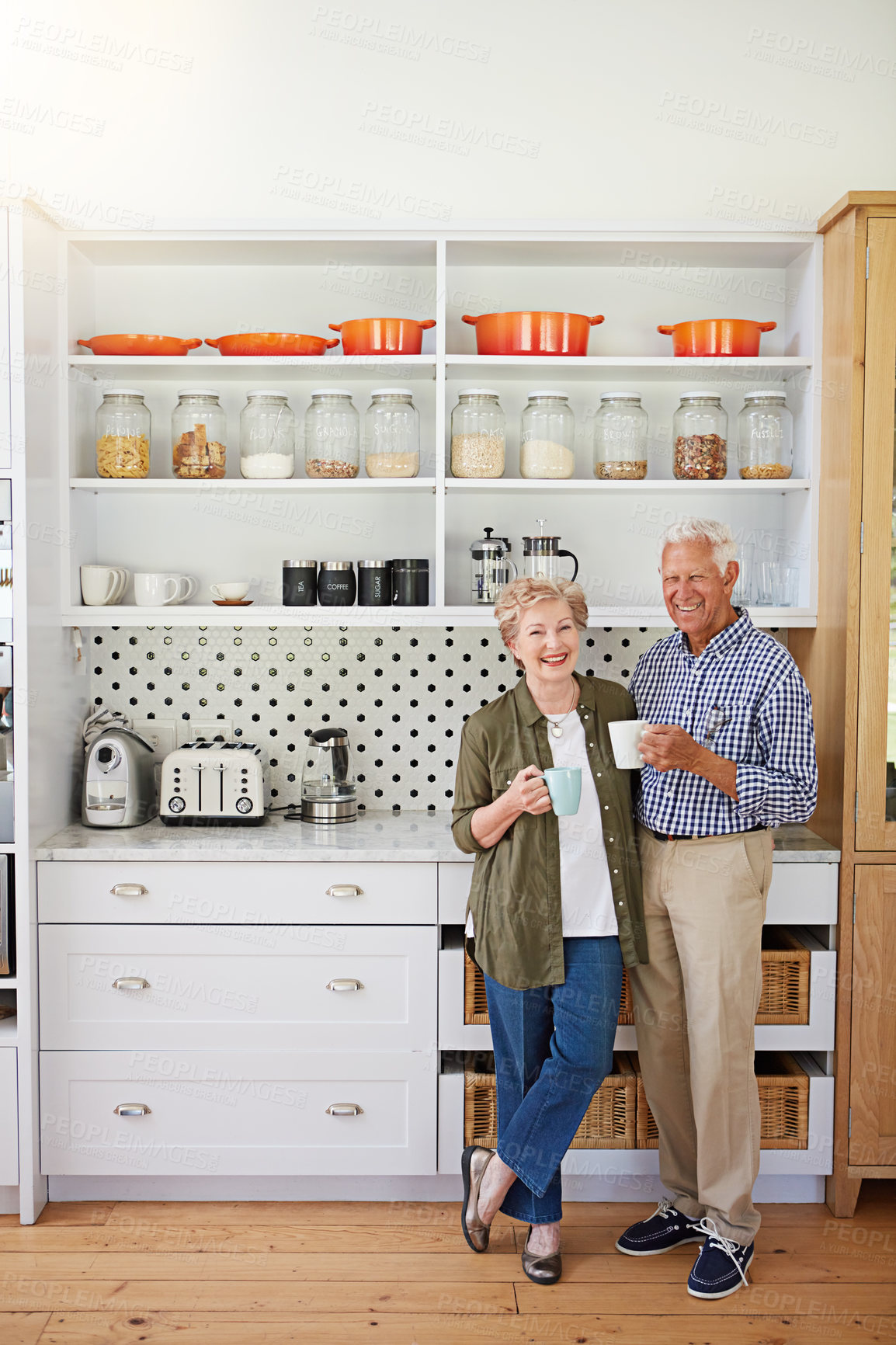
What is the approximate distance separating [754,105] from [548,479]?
4.16 ft

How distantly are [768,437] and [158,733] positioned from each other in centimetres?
184

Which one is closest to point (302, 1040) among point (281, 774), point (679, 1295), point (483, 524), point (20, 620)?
point (281, 774)

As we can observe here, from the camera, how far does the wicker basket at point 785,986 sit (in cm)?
255

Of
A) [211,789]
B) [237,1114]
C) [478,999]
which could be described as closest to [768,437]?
[478,999]

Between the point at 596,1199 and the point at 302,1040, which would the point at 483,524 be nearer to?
the point at 302,1040

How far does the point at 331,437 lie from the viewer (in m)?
2.79

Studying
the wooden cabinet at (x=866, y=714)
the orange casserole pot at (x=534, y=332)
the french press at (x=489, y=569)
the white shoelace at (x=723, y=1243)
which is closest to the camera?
the white shoelace at (x=723, y=1243)

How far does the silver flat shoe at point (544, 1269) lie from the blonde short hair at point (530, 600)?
127 cm

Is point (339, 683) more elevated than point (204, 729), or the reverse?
point (339, 683)

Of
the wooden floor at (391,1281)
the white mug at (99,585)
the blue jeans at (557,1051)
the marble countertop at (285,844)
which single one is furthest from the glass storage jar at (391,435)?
the wooden floor at (391,1281)

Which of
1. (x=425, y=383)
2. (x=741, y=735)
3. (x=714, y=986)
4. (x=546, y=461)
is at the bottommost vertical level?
(x=714, y=986)

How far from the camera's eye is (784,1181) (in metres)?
2.66

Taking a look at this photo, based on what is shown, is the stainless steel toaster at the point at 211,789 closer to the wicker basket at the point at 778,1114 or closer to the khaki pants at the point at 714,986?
the khaki pants at the point at 714,986

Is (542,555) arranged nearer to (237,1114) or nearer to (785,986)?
(785,986)
